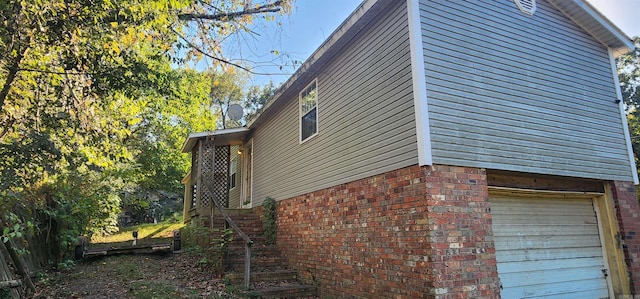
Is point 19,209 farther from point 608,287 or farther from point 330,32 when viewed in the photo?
point 608,287

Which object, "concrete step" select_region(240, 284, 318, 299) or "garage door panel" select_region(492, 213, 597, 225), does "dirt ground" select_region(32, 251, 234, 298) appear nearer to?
"concrete step" select_region(240, 284, 318, 299)

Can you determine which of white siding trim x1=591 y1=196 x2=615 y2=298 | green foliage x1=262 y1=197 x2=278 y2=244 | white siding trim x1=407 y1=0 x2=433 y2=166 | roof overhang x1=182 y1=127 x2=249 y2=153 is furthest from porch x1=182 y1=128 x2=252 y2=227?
white siding trim x1=591 y1=196 x2=615 y2=298

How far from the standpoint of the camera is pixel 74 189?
35.4 ft

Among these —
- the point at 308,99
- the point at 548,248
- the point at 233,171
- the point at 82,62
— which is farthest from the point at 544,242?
the point at 233,171

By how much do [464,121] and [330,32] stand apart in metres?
3.21

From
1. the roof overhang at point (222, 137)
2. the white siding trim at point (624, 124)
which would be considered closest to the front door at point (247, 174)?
the roof overhang at point (222, 137)

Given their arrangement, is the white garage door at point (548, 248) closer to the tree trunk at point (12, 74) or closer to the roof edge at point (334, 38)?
the roof edge at point (334, 38)

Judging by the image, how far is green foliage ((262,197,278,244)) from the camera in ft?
32.8

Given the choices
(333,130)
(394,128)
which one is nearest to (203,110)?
(333,130)

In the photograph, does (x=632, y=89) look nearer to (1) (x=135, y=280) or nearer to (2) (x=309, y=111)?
(2) (x=309, y=111)

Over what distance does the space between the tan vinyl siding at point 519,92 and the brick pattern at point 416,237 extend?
43 cm

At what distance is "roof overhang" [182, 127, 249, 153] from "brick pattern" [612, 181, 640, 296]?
978cm

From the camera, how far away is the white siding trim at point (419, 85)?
534 centimetres

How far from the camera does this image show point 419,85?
5.56 meters
